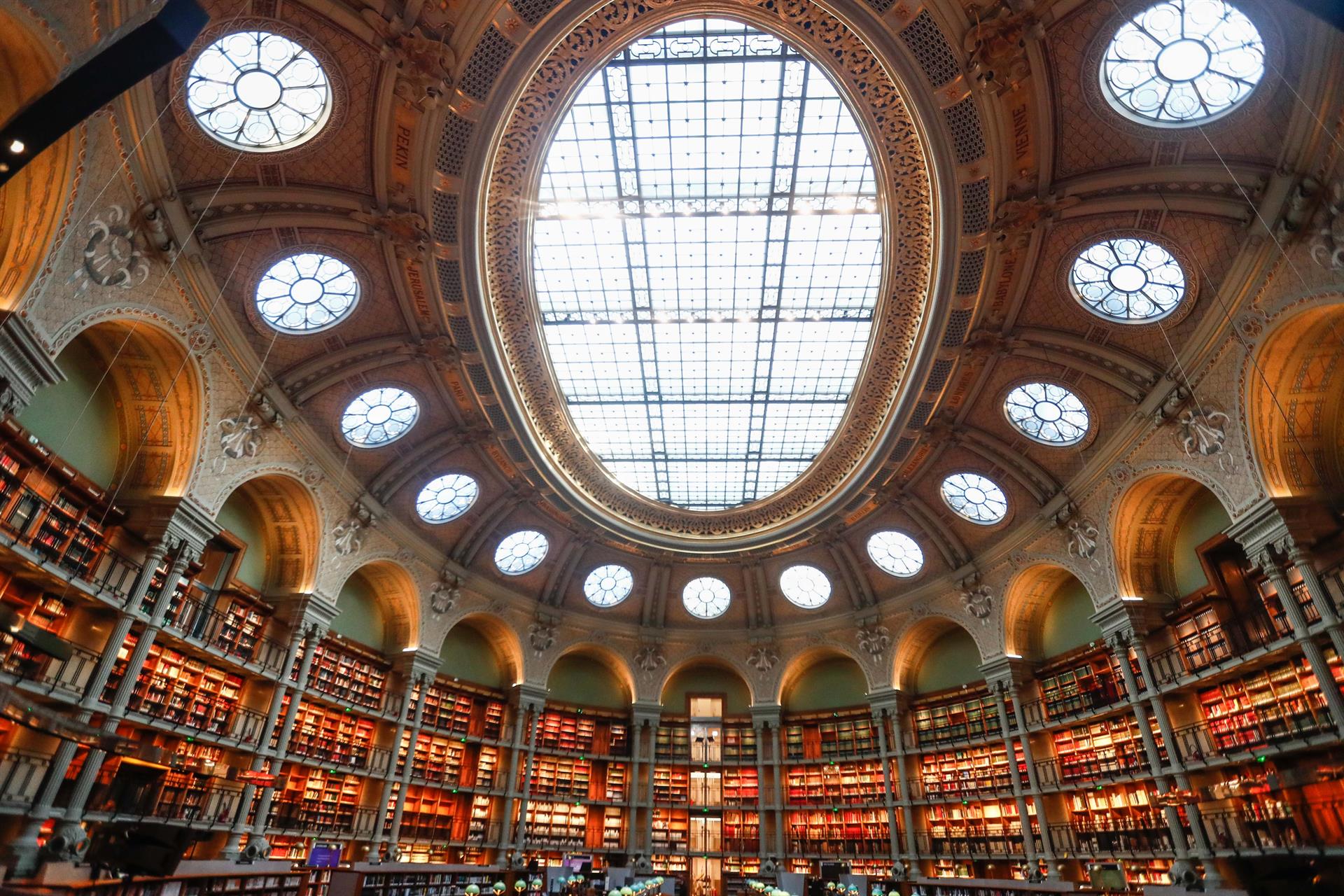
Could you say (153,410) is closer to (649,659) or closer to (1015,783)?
(649,659)

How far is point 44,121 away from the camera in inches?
211

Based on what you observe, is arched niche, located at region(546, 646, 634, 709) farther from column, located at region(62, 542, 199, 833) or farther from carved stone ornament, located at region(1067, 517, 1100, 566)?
carved stone ornament, located at region(1067, 517, 1100, 566)

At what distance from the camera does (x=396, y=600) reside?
68.3 ft

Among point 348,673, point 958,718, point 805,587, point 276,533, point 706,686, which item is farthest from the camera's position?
point 706,686

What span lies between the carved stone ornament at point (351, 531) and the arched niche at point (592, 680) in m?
9.01

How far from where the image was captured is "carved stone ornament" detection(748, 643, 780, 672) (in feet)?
81.5

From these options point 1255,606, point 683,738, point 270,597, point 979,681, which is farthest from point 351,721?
point 1255,606

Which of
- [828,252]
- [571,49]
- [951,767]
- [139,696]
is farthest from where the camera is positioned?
[951,767]

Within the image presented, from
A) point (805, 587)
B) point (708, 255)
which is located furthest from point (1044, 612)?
point (708, 255)

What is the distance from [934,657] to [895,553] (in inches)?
153

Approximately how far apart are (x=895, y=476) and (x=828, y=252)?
6852 millimetres

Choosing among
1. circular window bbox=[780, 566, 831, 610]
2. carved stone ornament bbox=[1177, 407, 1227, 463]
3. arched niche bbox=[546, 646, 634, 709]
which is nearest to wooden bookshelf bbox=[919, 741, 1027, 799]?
circular window bbox=[780, 566, 831, 610]

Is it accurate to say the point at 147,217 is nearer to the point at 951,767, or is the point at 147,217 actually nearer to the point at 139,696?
the point at 139,696

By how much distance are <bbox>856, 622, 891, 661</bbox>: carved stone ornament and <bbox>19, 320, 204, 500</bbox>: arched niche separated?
19594 millimetres
